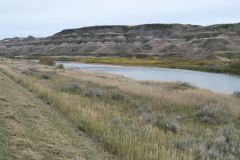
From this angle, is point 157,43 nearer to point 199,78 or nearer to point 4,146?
point 199,78

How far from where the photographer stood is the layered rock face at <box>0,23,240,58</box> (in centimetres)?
11562

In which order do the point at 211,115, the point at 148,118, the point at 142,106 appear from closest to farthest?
the point at 148,118 → the point at 211,115 → the point at 142,106

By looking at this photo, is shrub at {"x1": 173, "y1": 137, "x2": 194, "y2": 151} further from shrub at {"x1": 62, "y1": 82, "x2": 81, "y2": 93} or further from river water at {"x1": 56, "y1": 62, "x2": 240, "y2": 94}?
river water at {"x1": 56, "y1": 62, "x2": 240, "y2": 94}

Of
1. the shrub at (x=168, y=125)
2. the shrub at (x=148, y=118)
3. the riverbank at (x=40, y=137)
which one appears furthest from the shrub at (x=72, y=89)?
the shrub at (x=168, y=125)

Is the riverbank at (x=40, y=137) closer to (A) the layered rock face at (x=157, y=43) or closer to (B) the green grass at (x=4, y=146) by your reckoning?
(B) the green grass at (x=4, y=146)

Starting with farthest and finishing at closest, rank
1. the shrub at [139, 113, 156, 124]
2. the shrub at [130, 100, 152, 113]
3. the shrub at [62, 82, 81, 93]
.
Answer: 1. the shrub at [62, 82, 81, 93]
2. the shrub at [130, 100, 152, 113]
3. the shrub at [139, 113, 156, 124]

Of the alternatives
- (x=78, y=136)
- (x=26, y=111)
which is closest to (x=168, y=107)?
(x=26, y=111)

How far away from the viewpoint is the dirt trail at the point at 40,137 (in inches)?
344

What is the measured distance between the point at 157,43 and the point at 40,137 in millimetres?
126748

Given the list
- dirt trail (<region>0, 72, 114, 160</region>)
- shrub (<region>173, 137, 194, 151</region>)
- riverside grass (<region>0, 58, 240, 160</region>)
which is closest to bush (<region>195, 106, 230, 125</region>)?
riverside grass (<region>0, 58, 240, 160</region>)

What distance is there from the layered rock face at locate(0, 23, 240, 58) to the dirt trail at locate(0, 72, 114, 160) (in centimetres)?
9337

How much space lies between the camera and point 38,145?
30.9 feet

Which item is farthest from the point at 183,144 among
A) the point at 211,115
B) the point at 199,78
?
the point at 199,78

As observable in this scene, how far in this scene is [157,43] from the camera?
136m
